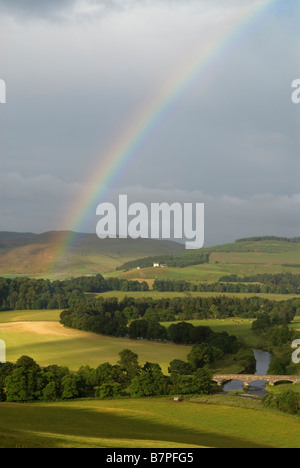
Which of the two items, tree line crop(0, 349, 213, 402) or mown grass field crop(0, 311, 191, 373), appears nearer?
tree line crop(0, 349, 213, 402)

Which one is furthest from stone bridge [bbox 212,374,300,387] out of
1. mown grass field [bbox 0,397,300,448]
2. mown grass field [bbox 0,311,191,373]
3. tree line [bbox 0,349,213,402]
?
mown grass field [bbox 0,397,300,448]

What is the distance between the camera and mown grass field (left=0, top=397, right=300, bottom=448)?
41.4 metres

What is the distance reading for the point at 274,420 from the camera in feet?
181

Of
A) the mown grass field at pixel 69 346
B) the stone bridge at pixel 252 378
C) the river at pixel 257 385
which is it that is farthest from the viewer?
the mown grass field at pixel 69 346

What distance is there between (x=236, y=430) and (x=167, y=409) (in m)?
11.3

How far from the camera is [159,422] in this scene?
2076 inches

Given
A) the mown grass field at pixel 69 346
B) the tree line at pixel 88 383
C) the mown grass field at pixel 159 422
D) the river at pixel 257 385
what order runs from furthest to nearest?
the mown grass field at pixel 69 346 → the river at pixel 257 385 → the tree line at pixel 88 383 → the mown grass field at pixel 159 422

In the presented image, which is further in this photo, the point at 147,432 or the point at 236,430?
the point at 236,430

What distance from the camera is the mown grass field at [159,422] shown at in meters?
41.4

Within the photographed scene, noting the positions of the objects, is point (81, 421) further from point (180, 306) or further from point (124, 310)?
point (180, 306)

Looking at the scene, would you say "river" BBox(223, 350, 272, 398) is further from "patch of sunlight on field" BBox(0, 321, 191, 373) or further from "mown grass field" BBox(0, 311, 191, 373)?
"mown grass field" BBox(0, 311, 191, 373)

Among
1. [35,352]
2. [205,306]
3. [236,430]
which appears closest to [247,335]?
[205,306]

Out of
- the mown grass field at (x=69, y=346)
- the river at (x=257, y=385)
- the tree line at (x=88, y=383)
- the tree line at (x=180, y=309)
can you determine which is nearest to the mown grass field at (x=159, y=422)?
the tree line at (x=88, y=383)

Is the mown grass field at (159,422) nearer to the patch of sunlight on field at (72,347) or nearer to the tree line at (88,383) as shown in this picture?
the tree line at (88,383)
